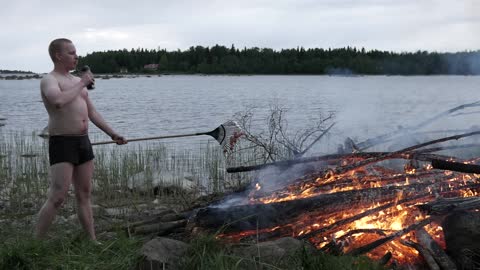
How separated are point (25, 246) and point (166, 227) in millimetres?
1427

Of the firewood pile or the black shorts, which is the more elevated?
the black shorts

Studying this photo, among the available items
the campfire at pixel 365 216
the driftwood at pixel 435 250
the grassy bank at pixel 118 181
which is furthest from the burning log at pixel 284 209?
the grassy bank at pixel 118 181

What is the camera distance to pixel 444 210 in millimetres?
4637

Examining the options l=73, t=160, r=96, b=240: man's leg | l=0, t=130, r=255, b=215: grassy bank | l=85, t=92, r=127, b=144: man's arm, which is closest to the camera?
l=73, t=160, r=96, b=240: man's leg

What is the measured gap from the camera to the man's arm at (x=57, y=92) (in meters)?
4.66

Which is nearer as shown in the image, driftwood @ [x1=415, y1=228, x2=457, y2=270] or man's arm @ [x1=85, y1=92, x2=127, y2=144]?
driftwood @ [x1=415, y1=228, x2=457, y2=270]

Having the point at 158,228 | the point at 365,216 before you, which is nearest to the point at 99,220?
the point at 158,228

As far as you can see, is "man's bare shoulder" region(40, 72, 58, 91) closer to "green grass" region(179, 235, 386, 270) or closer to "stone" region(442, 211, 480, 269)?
"green grass" region(179, 235, 386, 270)

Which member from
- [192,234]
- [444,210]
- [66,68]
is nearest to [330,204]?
[444,210]

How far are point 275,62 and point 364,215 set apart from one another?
56.7 meters

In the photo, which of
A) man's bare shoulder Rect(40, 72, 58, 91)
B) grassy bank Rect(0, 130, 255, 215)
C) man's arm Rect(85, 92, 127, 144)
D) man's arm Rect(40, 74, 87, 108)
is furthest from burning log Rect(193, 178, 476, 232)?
grassy bank Rect(0, 130, 255, 215)

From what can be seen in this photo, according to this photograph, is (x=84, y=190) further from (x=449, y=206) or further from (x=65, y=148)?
(x=449, y=206)

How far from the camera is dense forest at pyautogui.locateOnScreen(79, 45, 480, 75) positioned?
1188cm

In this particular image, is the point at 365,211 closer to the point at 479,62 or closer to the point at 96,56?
the point at 479,62
